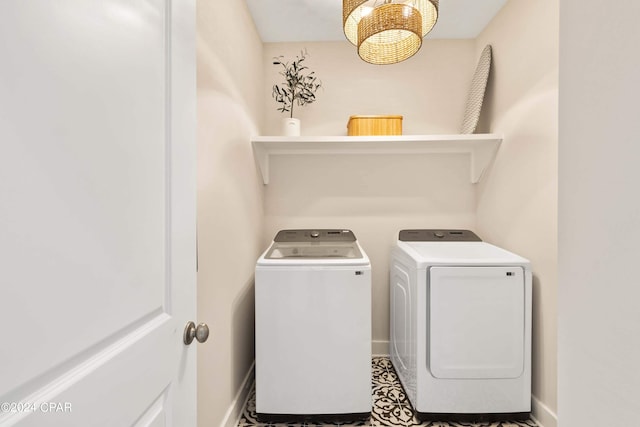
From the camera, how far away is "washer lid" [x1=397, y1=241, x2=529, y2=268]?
5.55 ft

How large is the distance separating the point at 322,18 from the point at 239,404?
101 inches

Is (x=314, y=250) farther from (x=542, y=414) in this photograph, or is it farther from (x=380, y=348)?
(x=542, y=414)

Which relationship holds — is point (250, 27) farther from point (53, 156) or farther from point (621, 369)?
point (621, 369)

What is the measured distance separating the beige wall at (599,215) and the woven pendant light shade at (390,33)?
3.64 ft

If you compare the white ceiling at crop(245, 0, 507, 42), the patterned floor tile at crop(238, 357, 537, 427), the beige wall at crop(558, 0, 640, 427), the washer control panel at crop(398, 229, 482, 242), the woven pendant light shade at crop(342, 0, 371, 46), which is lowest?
the patterned floor tile at crop(238, 357, 537, 427)

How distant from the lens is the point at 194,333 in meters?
0.81

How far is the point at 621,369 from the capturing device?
0.34 m

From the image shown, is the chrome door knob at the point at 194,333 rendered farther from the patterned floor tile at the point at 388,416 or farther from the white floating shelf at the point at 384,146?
the white floating shelf at the point at 384,146

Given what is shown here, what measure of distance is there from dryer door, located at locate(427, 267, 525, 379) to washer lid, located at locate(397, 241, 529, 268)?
4cm

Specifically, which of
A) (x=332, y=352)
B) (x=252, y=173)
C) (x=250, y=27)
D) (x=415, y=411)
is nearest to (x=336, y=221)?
(x=252, y=173)

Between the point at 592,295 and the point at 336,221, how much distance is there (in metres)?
2.17

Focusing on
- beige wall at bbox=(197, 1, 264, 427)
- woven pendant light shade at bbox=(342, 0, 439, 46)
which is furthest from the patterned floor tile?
woven pendant light shade at bbox=(342, 0, 439, 46)

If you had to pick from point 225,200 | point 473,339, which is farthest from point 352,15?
point 473,339

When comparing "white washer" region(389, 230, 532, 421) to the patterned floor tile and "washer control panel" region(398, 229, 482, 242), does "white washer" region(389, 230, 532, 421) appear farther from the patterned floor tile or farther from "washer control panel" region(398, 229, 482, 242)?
"washer control panel" region(398, 229, 482, 242)
